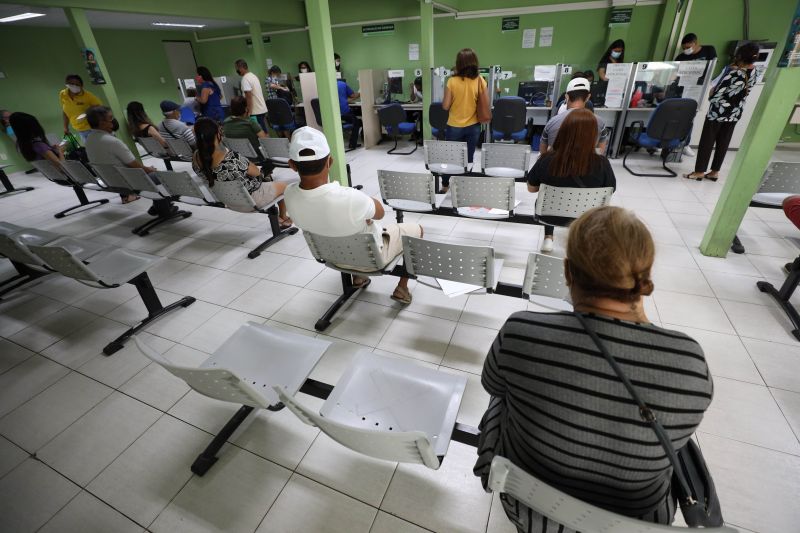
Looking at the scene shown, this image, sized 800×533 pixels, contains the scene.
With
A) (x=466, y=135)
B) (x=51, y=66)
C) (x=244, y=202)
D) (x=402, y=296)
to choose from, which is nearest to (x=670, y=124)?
(x=466, y=135)

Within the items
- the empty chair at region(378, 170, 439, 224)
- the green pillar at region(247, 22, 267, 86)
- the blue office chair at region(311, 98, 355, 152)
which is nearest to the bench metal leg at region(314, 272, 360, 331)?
the empty chair at region(378, 170, 439, 224)

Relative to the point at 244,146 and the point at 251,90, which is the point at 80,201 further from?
the point at 251,90

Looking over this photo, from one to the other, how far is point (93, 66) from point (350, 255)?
507 centimetres

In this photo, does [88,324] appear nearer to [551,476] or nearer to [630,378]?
[551,476]

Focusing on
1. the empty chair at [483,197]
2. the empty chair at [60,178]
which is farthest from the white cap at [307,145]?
the empty chair at [60,178]

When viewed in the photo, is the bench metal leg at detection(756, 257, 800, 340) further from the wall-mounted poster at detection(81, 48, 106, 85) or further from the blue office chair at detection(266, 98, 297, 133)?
the wall-mounted poster at detection(81, 48, 106, 85)

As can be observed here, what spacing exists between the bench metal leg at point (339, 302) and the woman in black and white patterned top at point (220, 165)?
51.6 inches

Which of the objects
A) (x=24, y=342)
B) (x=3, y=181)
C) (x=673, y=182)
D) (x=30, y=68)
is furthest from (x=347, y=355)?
(x=30, y=68)

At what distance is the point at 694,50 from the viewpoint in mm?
5434

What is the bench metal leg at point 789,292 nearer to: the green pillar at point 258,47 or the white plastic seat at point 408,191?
the white plastic seat at point 408,191

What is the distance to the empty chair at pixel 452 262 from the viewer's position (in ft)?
6.11

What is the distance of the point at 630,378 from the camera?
75cm

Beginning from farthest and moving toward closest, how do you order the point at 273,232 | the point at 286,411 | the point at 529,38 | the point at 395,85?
the point at 395,85 < the point at 529,38 < the point at 273,232 < the point at 286,411

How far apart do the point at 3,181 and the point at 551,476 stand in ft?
27.0
